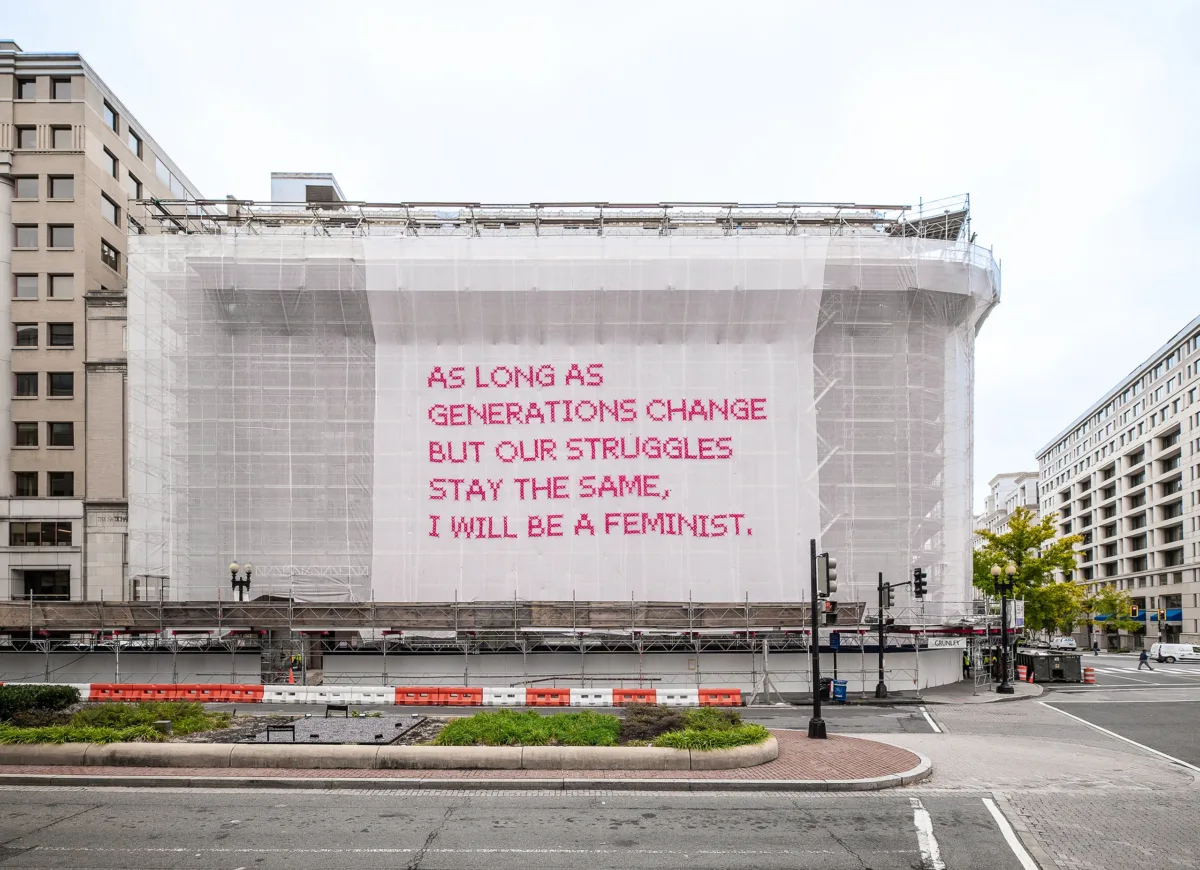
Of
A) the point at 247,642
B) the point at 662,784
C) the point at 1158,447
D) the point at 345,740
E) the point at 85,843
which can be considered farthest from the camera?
the point at 1158,447

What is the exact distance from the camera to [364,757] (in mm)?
17031

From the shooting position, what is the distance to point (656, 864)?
1170 cm

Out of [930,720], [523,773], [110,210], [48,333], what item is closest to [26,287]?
[48,333]

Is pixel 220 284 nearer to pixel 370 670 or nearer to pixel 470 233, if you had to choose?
pixel 470 233

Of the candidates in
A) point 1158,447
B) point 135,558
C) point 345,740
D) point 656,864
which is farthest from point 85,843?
point 1158,447

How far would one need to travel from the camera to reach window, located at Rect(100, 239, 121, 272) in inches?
2000

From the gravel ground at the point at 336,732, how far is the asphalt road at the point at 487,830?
292cm

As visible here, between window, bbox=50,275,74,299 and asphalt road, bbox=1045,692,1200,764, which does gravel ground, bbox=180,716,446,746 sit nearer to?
asphalt road, bbox=1045,692,1200,764

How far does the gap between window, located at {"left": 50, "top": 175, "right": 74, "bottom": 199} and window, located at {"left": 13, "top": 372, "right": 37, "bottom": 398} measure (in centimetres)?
960

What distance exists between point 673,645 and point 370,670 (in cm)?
1137

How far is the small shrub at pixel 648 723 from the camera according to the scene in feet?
61.0

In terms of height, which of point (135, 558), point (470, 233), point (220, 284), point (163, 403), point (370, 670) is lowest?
point (370, 670)

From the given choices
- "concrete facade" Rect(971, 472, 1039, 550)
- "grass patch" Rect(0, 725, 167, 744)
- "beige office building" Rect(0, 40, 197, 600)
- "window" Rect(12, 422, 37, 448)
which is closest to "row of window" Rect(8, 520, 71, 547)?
"beige office building" Rect(0, 40, 197, 600)

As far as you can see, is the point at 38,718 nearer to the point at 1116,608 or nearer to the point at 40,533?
the point at 40,533
